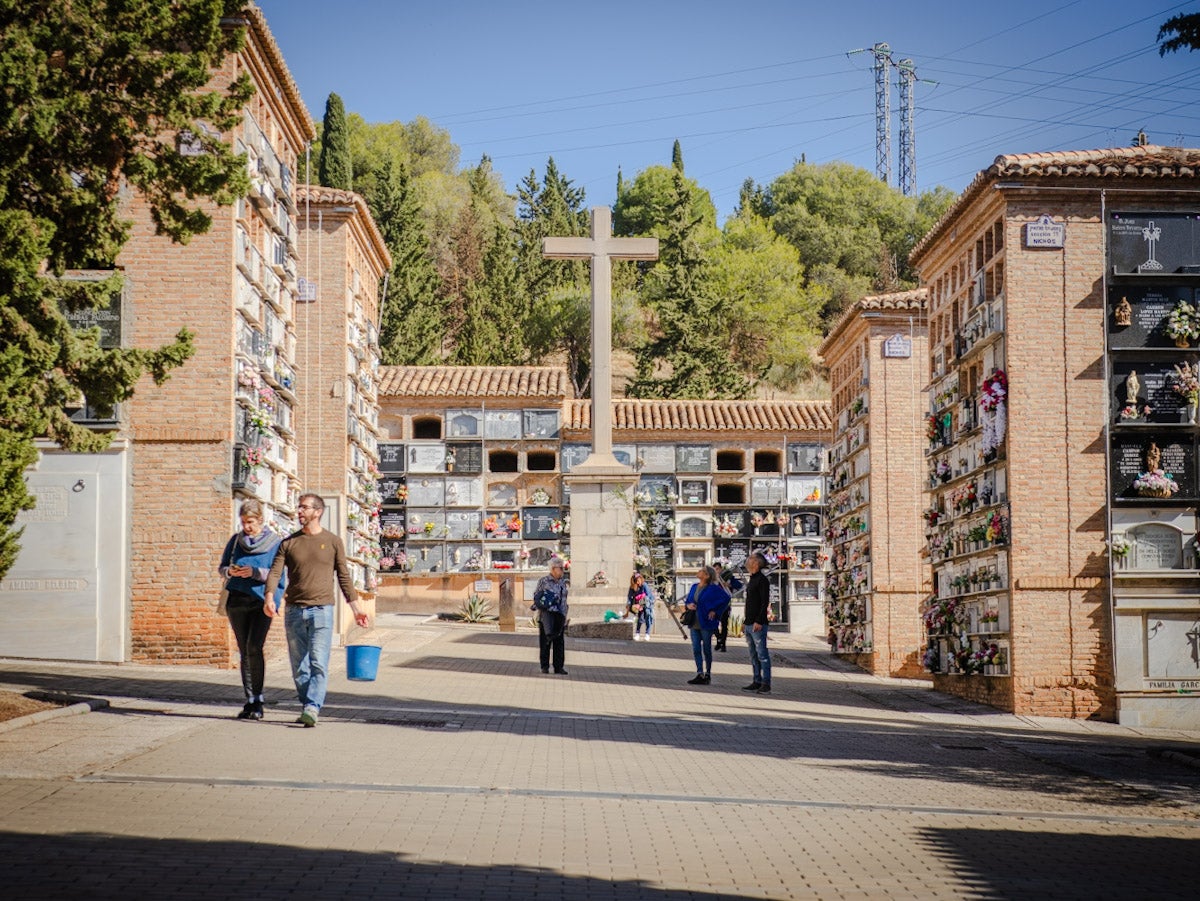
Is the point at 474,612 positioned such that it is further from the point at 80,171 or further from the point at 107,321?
the point at 80,171

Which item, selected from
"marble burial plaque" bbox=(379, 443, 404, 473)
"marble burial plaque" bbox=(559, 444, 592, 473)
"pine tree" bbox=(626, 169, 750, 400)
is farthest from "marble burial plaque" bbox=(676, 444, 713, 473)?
"pine tree" bbox=(626, 169, 750, 400)

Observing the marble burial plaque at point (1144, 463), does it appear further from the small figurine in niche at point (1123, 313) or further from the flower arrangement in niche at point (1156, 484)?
the small figurine in niche at point (1123, 313)

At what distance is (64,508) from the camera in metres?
20.6

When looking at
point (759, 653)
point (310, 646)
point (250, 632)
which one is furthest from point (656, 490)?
point (310, 646)

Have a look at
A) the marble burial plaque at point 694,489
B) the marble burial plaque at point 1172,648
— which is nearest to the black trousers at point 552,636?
→ the marble burial plaque at point 1172,648

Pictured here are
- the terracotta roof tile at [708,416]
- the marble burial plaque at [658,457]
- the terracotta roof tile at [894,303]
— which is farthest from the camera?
the marble burial plaque at [658,457]

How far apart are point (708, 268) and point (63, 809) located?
71441 mm

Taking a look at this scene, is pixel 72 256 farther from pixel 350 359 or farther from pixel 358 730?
pixel 350 359

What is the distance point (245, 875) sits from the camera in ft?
23.6

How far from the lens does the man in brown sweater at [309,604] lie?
13328 mm

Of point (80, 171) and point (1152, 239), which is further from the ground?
point (1152, 239)

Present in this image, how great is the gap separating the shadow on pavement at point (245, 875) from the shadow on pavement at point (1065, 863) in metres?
1.84

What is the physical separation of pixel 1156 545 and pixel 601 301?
1567 cm

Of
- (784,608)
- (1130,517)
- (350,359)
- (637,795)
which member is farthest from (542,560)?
(637,795)
